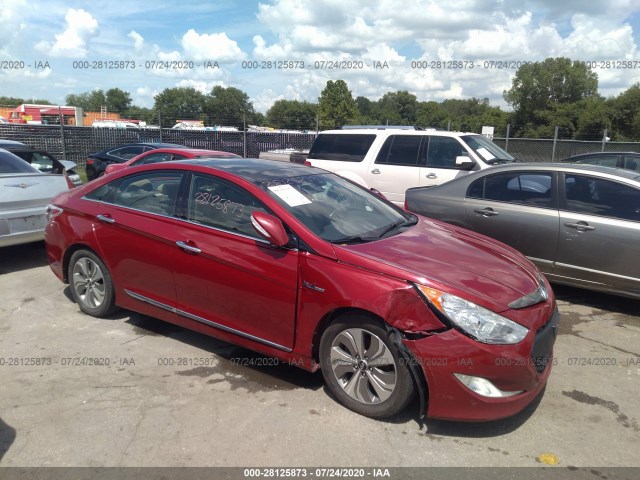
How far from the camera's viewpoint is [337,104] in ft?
162

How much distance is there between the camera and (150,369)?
12.7 feet

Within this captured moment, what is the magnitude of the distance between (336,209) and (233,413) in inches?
66.5

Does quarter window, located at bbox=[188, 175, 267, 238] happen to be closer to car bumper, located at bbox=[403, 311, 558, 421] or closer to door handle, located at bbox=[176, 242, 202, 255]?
door handle, located at bbox=[176, 242, 202, 255]

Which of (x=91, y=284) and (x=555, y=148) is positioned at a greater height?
(x=555, y=148)

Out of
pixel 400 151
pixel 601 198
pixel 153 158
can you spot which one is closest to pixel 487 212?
pixel 601 198

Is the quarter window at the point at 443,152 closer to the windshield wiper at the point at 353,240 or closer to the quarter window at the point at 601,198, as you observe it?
the quarter window at the point at 601,198

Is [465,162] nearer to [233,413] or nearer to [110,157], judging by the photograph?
[233,413]

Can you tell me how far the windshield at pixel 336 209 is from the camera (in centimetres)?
361

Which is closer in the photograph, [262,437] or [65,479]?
[65,479]

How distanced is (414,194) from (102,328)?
404 cm

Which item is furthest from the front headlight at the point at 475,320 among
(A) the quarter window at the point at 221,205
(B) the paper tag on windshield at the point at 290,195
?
(A) the quarter window at the point at 221,205

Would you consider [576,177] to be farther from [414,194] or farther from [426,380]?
[426,380]

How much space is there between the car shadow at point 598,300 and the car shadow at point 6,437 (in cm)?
533

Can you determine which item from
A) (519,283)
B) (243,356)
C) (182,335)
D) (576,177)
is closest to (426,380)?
(519,283)
